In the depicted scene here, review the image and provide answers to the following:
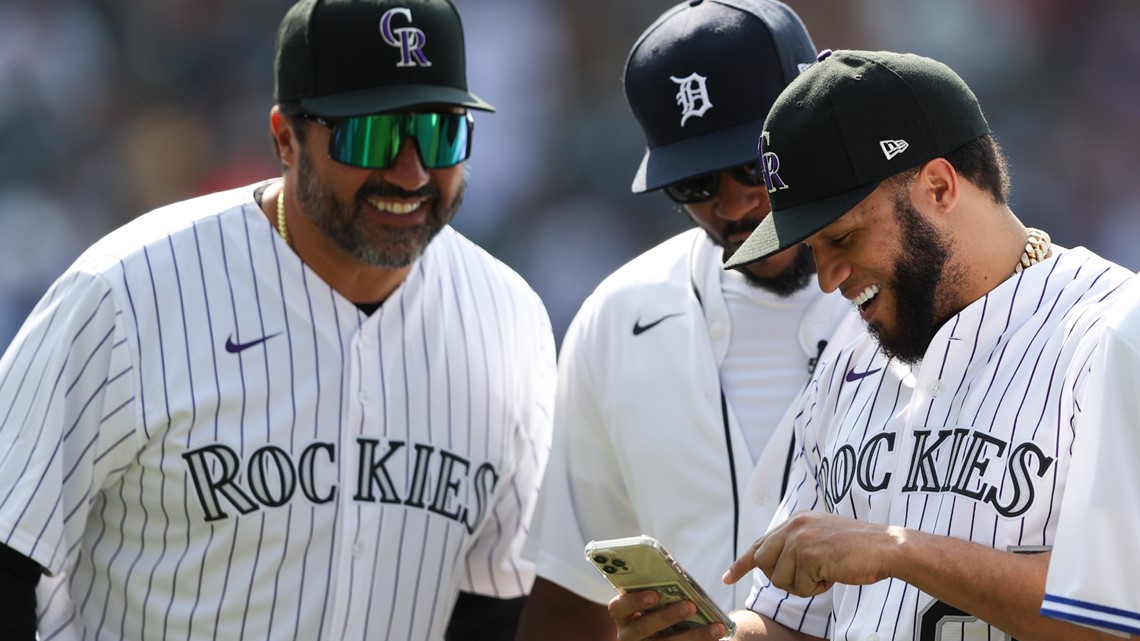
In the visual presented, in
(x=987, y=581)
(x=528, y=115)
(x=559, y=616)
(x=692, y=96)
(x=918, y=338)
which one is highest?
(x=528, y=115)

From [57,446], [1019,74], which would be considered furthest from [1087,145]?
[57,446]

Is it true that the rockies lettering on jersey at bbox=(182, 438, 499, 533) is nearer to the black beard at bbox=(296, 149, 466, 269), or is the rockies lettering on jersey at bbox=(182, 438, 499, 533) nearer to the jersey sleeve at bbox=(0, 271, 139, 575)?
the jersey sleeve at bbox=(0, 271, 139, 575)

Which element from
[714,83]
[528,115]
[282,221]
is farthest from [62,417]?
[528,115]

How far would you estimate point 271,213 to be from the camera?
125 inches

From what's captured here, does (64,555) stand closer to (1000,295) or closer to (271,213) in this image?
(271,213)

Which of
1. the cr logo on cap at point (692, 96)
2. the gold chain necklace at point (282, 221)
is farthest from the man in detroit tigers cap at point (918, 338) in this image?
the gold chain necklace at point (282, 221)

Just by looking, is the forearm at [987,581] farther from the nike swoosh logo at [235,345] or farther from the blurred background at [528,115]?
the blurred background at [528,115]

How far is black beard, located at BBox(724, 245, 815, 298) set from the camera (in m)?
2.97

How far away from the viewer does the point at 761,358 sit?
3.01 metres

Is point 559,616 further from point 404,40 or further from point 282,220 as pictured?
point 404,40

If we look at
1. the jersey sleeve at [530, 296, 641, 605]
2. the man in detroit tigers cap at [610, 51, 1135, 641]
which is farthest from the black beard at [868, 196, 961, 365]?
the jersey sleeve at [530, 296, 641, 605]

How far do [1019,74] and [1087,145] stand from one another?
0.47 metres

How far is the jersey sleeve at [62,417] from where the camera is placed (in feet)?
8.99

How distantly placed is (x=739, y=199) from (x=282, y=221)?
→ 99 centimetres
